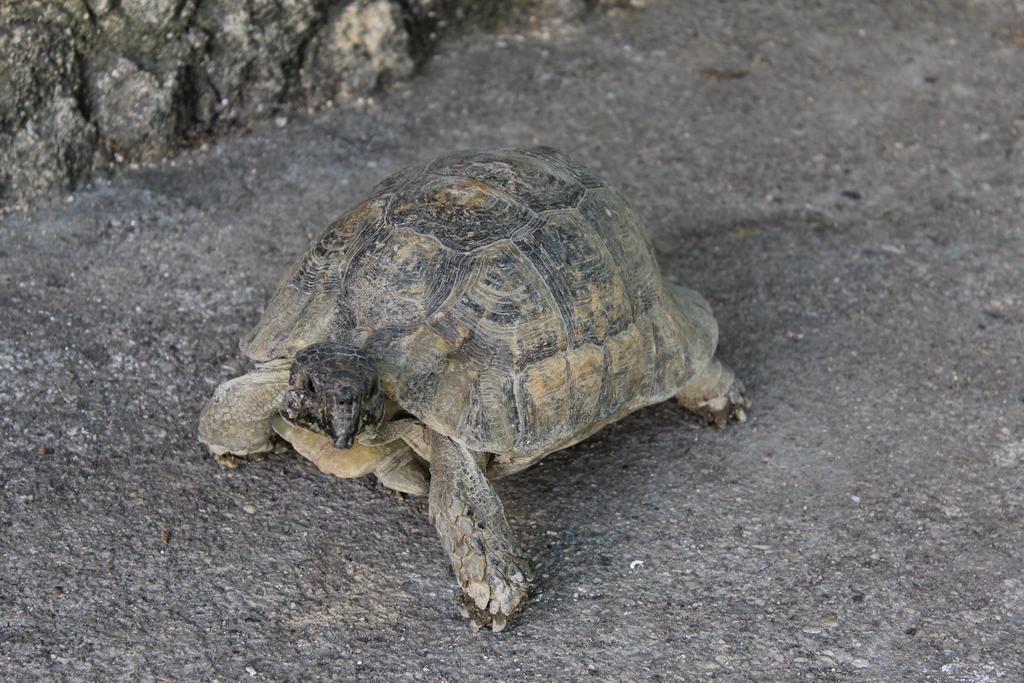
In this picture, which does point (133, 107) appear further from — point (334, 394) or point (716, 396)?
point (716, 396)

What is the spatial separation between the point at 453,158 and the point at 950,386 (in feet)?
6.93

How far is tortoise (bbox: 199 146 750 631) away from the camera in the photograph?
337 centimetres

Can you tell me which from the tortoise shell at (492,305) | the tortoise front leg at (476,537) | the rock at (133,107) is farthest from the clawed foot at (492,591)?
the rock at (133,107)

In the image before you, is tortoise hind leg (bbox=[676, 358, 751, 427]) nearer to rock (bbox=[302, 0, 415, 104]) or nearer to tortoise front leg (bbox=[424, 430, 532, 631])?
tortoise front leg (bbox=[424, 430, 532, 631])

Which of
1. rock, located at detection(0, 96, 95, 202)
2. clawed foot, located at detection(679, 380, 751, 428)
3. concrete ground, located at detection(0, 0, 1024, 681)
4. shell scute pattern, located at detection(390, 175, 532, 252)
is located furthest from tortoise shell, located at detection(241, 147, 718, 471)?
rock, located at detection(0, 96, 95, 202)

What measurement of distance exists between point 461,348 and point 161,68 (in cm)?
248

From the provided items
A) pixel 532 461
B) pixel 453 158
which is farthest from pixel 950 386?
pixel 453 158

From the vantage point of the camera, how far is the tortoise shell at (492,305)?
351 centimetres

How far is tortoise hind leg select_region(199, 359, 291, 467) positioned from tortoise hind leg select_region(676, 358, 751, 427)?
1.45m

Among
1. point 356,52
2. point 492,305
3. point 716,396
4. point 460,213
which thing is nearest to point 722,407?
point 716,396

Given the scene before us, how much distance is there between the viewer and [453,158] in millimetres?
4020

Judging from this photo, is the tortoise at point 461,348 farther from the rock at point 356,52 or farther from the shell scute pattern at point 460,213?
the rock at point 356,52

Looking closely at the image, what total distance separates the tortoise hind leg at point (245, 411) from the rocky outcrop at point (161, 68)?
1.78 m

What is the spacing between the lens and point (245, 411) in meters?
3.65
